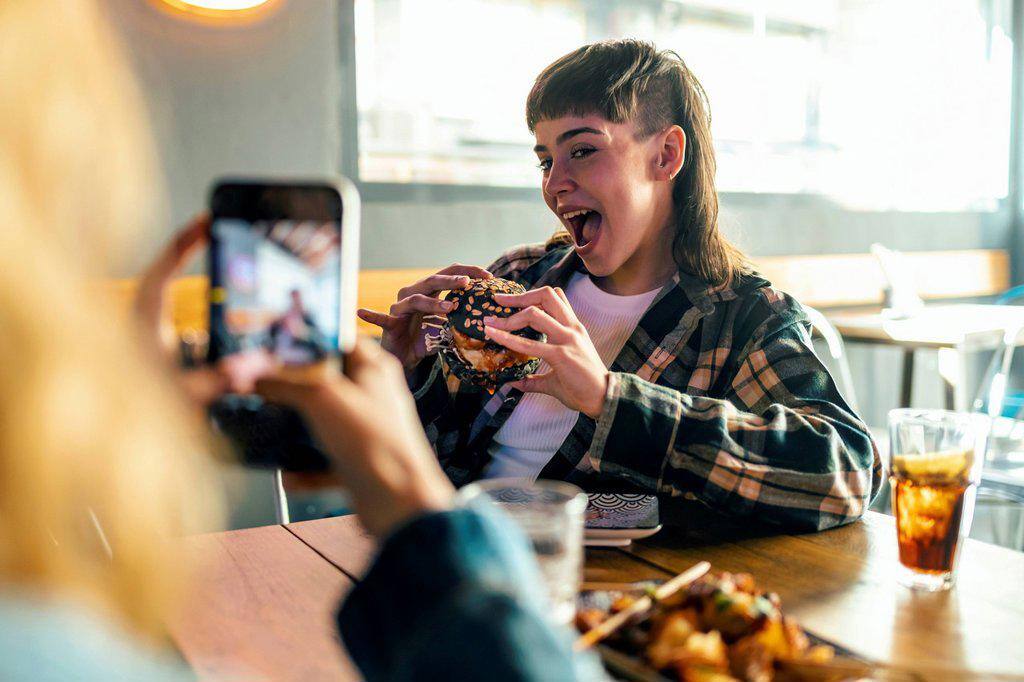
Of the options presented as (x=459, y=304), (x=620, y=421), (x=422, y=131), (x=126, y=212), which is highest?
(x=422, y=131)

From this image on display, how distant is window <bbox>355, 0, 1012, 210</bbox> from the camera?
9.15 feet

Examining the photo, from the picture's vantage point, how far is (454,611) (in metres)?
0.43

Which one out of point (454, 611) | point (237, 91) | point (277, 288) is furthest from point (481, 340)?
point (237, 91)

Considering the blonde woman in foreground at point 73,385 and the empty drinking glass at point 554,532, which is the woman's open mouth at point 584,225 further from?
the blonde woman in foreground at point 73,385

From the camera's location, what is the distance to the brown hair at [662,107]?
5.15ft

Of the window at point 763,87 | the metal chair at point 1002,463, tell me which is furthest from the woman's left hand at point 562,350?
the metal chair at point 1002,463

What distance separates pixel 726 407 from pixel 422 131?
195 cm

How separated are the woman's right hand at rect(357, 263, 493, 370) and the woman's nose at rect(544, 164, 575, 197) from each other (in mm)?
237

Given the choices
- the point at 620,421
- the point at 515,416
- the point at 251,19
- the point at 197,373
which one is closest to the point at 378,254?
the point at 251,19

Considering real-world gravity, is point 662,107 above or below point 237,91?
below

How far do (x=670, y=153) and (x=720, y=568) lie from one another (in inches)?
37.8

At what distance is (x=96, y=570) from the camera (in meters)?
0.40

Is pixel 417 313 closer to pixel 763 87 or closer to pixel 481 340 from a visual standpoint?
pixel 481 340

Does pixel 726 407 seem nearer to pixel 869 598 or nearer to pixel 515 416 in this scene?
pixel 869 598
